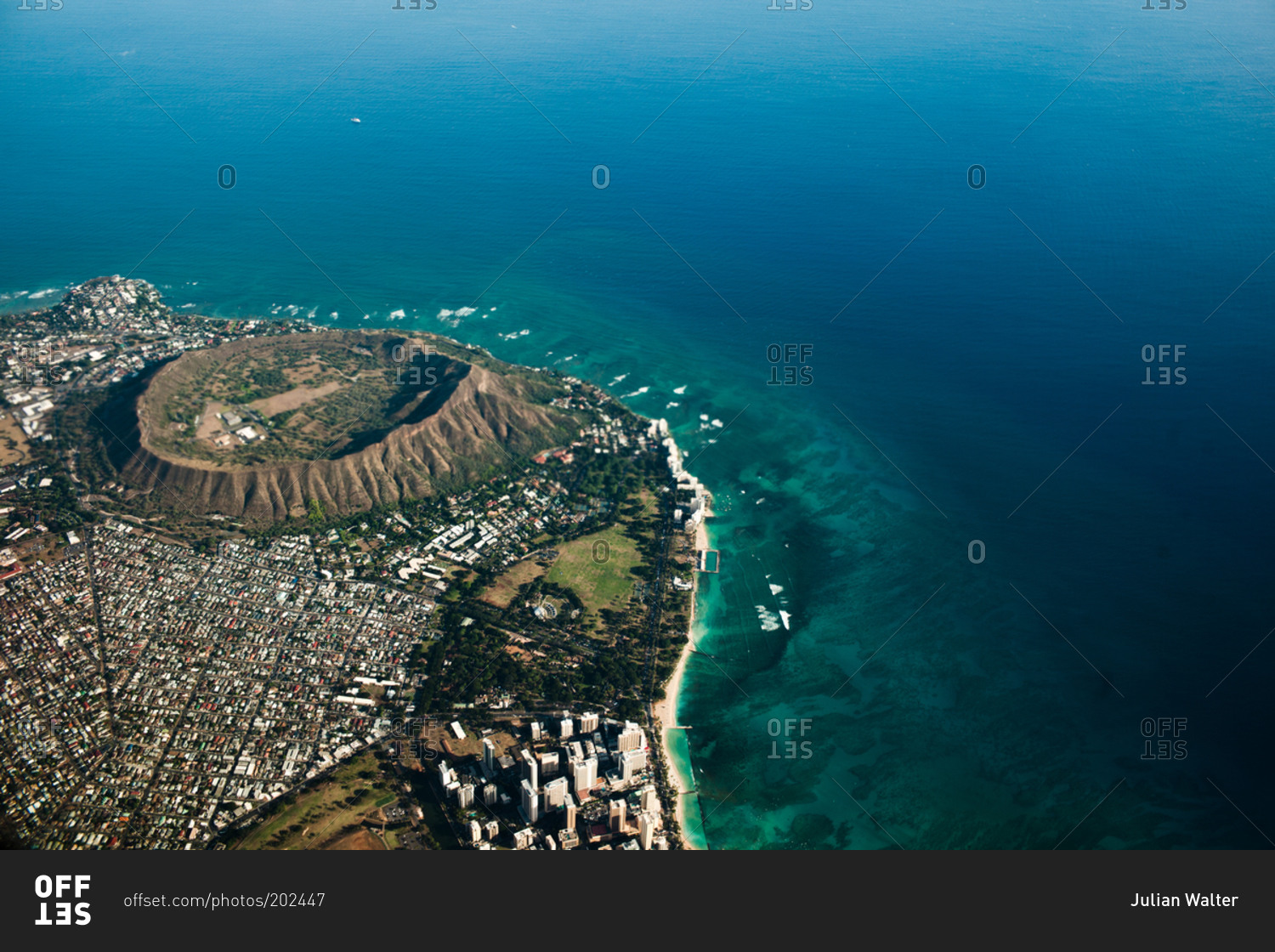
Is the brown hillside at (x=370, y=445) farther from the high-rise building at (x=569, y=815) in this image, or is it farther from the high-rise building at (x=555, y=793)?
the high-rise building at (x=569, y=815)

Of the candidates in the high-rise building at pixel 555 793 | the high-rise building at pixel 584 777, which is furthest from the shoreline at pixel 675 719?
the high-rise building at pixel 555 793

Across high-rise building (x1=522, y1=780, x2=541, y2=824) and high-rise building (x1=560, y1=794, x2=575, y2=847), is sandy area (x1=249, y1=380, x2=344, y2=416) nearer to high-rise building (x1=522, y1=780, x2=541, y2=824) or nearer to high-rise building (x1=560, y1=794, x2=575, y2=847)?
high-rise building (x1=522, y1=780, x2=541, y2=824)

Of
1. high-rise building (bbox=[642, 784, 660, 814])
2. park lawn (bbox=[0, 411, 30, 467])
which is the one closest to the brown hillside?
park lawn (bbox=[0, 411, 30, 467])

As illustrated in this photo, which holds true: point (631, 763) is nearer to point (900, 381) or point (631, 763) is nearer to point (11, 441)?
point (900, 381)

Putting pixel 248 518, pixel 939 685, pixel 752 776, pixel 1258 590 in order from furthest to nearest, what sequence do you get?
pixel 248 518
pixel 1258 590
pixel 939 685
pixel 752 776

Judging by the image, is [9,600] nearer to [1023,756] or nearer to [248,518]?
[248,518]

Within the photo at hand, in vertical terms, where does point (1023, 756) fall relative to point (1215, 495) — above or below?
below

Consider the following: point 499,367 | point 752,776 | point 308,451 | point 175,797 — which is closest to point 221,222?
point 499,367
